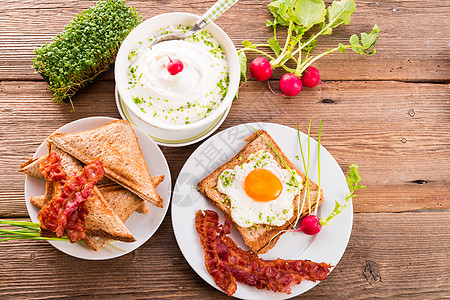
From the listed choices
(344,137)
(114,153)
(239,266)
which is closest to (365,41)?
(344,137)

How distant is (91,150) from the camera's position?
8.05 ft

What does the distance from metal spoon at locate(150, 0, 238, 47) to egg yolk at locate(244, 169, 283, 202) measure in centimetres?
108

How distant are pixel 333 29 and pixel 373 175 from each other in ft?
4.19

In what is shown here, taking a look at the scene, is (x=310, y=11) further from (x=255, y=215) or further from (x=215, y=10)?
(x=255, y=215)

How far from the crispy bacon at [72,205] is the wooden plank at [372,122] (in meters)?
0.68

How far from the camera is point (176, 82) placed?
230 centimetres

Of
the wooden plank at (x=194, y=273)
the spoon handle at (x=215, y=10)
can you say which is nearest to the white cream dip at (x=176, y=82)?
the spoon handle at (x=215, y=10)

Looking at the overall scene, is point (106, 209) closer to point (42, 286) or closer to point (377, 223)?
point (42, 286)

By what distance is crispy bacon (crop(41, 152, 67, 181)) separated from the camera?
2355mm

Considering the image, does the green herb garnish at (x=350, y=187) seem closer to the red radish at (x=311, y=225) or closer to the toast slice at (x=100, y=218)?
the red radish at (x=311, y=225)

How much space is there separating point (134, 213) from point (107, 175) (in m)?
0.38

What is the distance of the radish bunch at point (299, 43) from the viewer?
2.86 m

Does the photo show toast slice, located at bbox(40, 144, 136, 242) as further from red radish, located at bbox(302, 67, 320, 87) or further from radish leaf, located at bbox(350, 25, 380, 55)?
radish leaf, located at bbox(350, 25, 380, 55)

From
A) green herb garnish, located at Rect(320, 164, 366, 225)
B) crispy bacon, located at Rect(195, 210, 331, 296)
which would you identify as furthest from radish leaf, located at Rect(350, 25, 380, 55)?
crispy bacon, located at Rect(195, 210, 331, 296)
